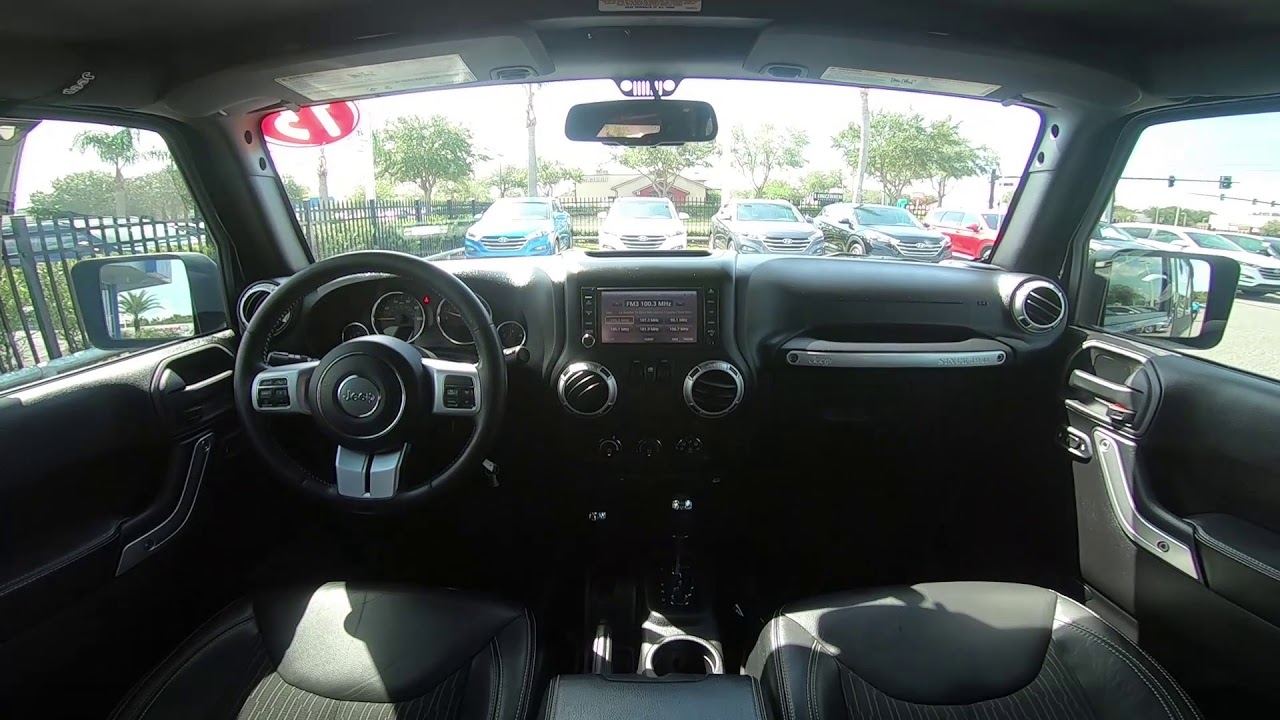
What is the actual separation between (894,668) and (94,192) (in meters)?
2.80

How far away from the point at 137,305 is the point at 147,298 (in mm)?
47

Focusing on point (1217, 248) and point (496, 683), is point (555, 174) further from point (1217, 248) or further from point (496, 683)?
point (1217, 248)

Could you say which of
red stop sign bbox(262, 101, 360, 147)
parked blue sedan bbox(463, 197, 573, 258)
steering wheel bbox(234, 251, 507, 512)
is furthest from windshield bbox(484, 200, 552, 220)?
steering wheel bbox(234, 251, 507, 512)

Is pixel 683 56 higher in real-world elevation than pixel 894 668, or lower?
higher

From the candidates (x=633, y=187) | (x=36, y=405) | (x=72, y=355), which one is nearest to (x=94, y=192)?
(x=72, y=355)

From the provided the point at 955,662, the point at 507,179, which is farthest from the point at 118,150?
the point at 955,662

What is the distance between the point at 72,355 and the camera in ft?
7.29

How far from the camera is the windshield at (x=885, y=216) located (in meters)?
3.06

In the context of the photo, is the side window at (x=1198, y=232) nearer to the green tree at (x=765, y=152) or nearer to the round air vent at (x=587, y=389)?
the green tree at (x=765, y=152)

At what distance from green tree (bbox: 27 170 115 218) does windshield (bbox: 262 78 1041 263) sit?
2.37 feet

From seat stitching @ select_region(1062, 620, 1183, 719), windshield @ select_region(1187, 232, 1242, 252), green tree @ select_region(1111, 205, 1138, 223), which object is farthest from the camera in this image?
green tree @ select_region(1111, 205, 1138, 223)

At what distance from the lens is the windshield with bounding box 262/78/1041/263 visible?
2879 mm

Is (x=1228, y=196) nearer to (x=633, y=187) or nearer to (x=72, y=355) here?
(x=633, y=187)

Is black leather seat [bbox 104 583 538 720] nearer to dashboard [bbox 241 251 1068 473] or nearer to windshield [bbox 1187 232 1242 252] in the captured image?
dashboard [bbox 241 251 1068 473]
